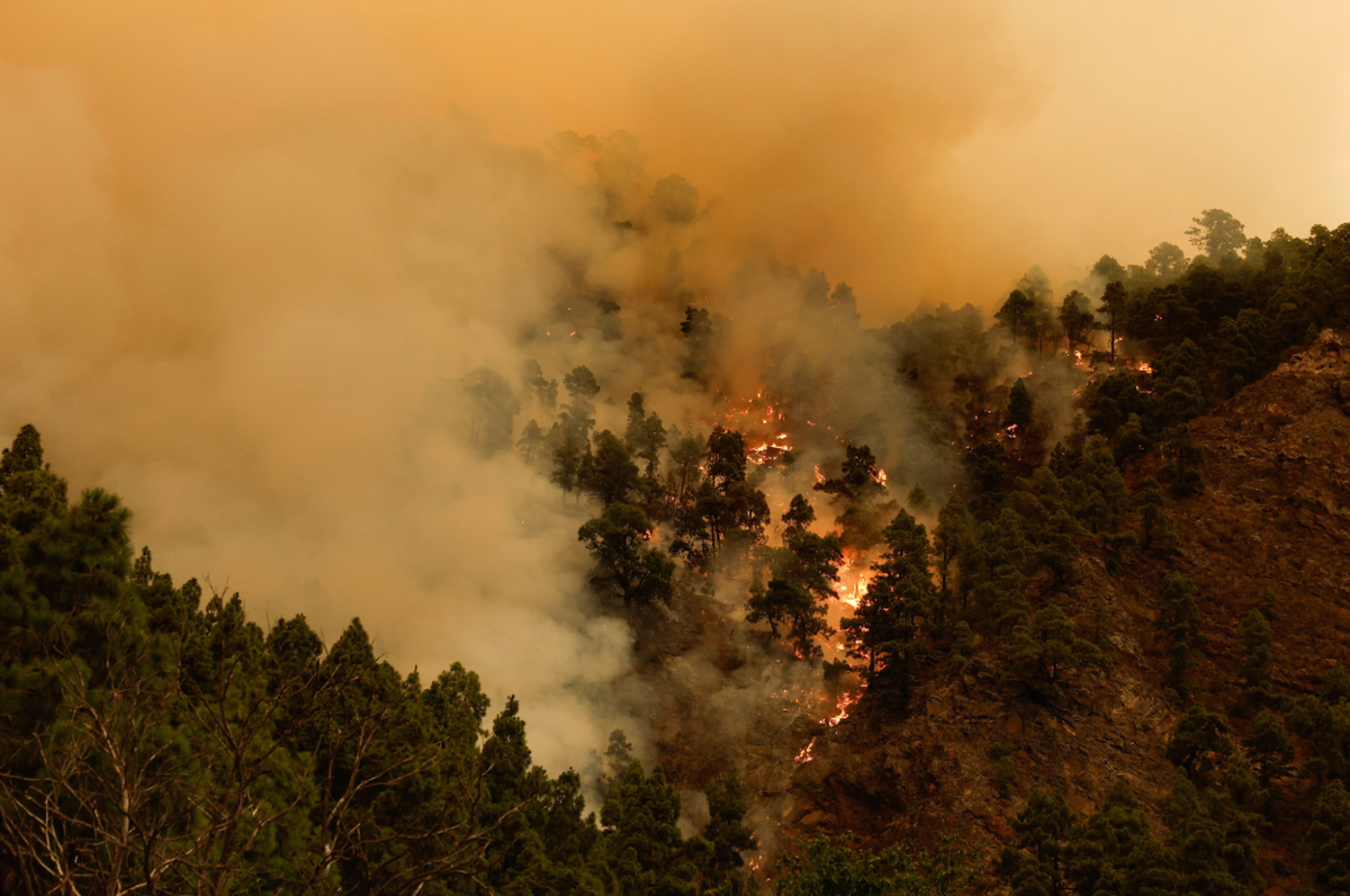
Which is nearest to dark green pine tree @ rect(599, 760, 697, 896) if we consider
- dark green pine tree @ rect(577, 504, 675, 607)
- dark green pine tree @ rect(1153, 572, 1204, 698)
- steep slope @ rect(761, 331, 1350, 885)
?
steep slope @ rect(761, 331, 1350, 885)

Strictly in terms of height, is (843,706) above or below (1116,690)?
below

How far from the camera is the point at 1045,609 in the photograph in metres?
50.4

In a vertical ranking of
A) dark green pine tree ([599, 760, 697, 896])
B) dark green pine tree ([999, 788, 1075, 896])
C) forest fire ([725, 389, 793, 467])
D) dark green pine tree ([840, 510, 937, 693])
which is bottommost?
dark green pine tree ([599, 760, 697, 896])

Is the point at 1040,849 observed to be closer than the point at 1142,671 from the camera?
Yes

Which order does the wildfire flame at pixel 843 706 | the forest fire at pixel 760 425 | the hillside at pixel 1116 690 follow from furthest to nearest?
1. the forest fire at pixel 760 425
2. the wildfire flame at pixel 843 706
3. the hillside at pixel 1116 690

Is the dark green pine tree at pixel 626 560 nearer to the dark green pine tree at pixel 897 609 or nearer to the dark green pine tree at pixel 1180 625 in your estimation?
the dark green pine tree at pixel 897 609

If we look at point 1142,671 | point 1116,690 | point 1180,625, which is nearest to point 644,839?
point 1116,690

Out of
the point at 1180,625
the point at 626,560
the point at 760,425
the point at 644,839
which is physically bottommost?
the point at 644,839

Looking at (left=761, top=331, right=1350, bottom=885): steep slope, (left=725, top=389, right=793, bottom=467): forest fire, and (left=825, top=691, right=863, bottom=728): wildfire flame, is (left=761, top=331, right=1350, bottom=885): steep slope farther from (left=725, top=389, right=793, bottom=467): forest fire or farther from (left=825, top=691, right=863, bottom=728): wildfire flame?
(left=725, top=389, right=793, bottom=467): forest fire

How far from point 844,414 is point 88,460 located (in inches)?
2439

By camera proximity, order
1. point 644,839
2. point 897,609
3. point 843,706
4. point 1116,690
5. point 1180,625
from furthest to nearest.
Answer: point 843,706, point 897,609, point 1180,625, point 1116,690, point 644,839

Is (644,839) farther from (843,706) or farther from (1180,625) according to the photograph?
(1180,625)

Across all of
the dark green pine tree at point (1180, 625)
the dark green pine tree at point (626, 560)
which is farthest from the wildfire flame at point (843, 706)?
the dark green pine tree at point (1180, 625)

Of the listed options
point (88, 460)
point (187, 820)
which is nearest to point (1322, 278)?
point (187, 820)
